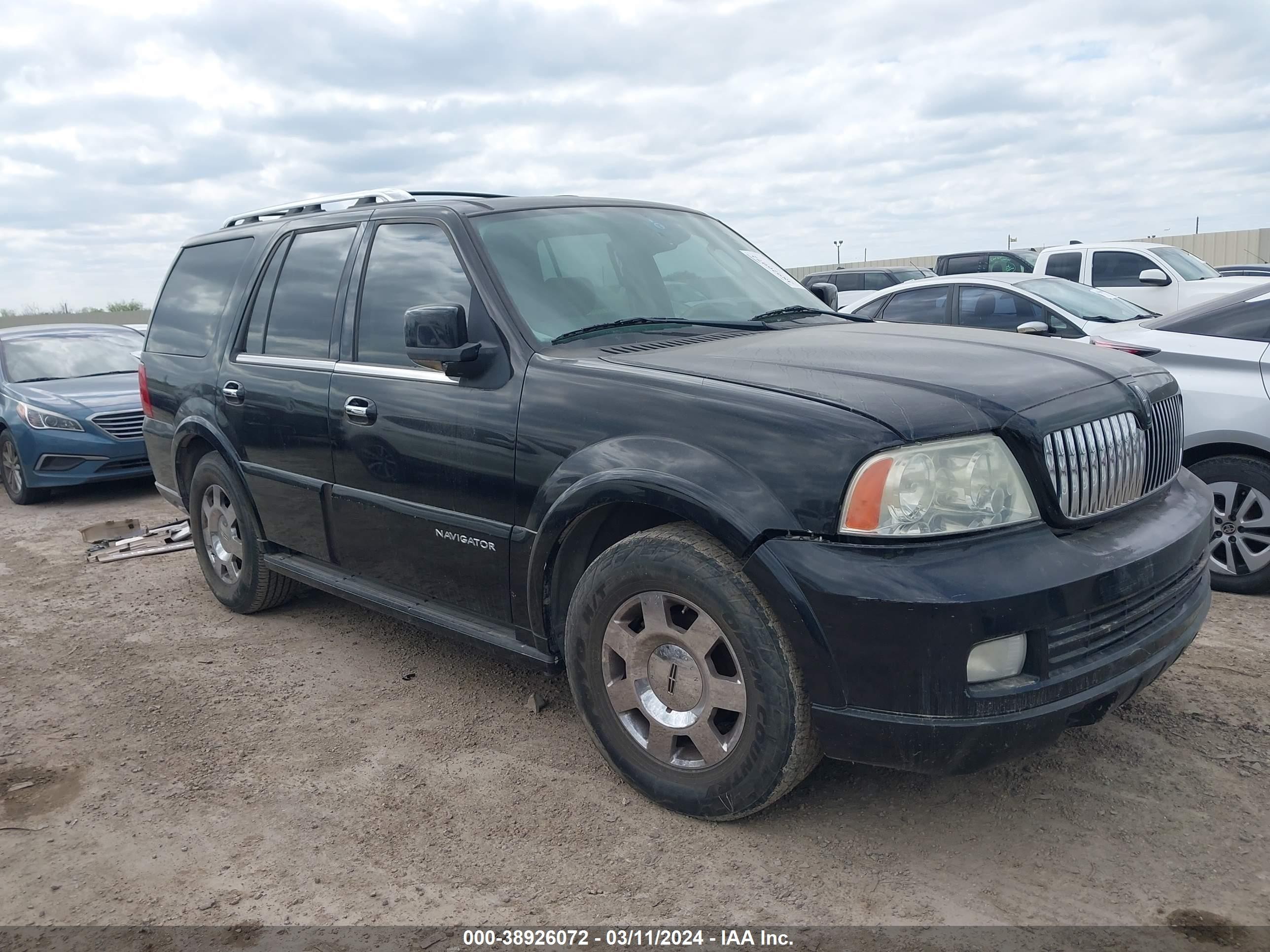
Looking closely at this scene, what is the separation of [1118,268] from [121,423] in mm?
12202

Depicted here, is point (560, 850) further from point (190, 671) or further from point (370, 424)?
point (190, 671)

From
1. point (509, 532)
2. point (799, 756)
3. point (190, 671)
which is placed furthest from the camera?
point (190, 671)

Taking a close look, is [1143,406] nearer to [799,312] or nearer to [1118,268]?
[799,312]

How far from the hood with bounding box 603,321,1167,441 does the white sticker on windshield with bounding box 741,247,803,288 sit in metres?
0.78

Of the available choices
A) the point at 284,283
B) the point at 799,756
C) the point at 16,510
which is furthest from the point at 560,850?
the point at 16,510

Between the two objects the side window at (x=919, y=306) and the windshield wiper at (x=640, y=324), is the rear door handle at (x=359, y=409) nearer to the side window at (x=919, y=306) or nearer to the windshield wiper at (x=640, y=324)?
the windshield wiper at (x=640, y=324)

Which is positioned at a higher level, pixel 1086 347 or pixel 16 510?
pixel 1086 347

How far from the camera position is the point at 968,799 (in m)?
3.16

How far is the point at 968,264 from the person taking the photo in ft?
59.5

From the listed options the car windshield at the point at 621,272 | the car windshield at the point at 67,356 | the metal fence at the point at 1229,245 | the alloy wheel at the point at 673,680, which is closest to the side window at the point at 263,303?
the car windshield at the point at 621,272

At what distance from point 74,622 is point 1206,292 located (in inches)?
494

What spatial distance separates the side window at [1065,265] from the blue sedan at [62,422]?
37.8 ft

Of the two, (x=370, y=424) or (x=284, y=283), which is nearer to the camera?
(x=370, y=424)

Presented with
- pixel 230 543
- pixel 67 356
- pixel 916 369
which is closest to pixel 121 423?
pixel 67 356
